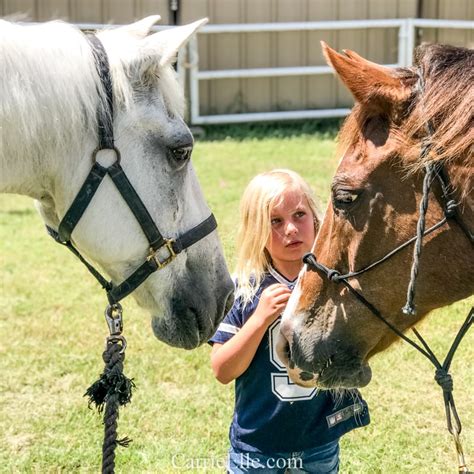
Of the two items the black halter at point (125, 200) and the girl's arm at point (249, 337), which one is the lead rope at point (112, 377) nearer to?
the black halter at point (125, 200)

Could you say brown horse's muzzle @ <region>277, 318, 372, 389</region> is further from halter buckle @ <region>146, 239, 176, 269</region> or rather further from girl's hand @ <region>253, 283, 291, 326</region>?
halter buckle @ <region>146, 239, 176, 269</region>

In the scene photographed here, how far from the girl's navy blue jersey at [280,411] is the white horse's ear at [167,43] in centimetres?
96

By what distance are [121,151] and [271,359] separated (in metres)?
0.90

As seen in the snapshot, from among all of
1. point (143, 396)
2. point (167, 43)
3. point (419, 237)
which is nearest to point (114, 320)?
point (167, 43)

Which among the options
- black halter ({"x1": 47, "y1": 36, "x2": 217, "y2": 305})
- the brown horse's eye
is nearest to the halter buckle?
black halter ({"x1": 47, "y1": 36, "x2": 217, "y2": 305})

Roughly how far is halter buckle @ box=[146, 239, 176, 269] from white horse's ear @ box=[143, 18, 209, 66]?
519mm

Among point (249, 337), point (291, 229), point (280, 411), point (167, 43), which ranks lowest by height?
point (280, 411)

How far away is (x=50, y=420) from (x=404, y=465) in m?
1.67

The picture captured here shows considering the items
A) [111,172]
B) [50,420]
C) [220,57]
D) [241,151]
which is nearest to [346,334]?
[111,172]

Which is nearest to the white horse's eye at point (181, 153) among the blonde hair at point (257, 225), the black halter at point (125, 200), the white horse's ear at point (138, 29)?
the black halter at point (125, 200)

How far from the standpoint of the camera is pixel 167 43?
2303 mm

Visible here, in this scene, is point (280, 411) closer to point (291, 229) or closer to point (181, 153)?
point (291, 229)

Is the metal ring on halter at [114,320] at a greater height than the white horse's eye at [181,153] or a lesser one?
lesser

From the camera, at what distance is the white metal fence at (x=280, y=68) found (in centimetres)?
1081
